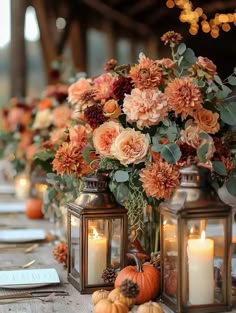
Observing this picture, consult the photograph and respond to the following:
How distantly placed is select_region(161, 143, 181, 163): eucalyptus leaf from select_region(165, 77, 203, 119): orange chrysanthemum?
90 millimetres

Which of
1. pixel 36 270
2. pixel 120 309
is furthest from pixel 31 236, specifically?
pixel 120 309

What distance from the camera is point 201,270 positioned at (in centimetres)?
113

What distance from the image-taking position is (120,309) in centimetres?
104

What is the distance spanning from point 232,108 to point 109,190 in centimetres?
33

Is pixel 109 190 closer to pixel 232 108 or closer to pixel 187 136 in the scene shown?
pixel 187 136

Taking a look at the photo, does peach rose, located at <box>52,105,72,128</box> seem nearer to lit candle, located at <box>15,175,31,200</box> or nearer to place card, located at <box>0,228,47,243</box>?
place card, located at <box>0,228,47,243</box>

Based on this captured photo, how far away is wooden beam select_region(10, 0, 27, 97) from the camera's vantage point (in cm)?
459

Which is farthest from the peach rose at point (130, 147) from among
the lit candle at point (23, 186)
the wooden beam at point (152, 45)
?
the wooden beam at point (152, 45)

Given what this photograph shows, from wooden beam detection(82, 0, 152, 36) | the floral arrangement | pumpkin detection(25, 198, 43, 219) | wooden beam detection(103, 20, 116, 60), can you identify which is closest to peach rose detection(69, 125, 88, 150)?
the floral arrangement

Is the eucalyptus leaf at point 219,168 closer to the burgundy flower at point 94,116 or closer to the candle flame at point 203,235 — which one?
the candle flame at point 203,235

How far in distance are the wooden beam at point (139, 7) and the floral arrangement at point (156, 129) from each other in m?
5.19

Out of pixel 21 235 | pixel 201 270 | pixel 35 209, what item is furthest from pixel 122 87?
pixel 35 209

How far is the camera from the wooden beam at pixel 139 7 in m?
6.51

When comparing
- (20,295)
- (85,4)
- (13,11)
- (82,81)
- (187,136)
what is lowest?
(20,295)
